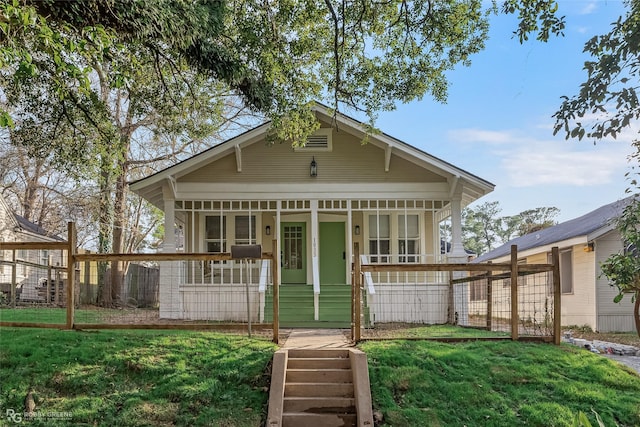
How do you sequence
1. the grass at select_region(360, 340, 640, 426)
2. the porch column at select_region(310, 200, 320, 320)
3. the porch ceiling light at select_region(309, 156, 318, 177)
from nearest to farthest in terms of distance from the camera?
1. the grass at select_region(360, 340, 640, 426)
2. the porch column at select_region(310, 200, 320, 320)
3. the porch ceiling light at select_region(309, 156, 318, 177)

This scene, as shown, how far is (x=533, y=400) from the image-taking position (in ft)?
20.2

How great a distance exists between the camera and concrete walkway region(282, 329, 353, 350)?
8.00m

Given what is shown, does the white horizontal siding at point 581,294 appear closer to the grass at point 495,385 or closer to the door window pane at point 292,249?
the grass at point 495,385

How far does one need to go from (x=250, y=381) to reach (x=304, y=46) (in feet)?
22.3

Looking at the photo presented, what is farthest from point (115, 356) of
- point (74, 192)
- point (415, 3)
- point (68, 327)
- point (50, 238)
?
point (50, 238)

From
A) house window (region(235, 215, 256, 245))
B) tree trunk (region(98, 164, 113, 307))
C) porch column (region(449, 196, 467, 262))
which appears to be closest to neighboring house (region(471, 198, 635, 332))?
porch column (region(449, 196, 467, 262))

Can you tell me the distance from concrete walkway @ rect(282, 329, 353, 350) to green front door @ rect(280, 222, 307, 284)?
4.30 meters

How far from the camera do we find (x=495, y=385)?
654 centimetres

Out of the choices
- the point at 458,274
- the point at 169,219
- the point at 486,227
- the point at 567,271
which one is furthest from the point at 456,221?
the point at 486,227

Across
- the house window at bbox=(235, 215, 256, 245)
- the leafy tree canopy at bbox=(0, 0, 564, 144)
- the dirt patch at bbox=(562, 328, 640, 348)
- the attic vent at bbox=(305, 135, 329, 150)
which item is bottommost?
the dirt patch at bbox=(562, 328, 640, 348)

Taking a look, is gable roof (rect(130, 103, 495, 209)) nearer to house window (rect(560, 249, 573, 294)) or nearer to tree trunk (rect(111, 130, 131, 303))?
house window (rect(560, 249, 573, 294))

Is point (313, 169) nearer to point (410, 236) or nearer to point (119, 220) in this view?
point (410, 236)

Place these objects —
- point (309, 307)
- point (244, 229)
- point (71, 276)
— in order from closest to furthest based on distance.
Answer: point (71, 276) → point (309, 307) → point (244, 229)

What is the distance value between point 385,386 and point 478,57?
6.97 metres
